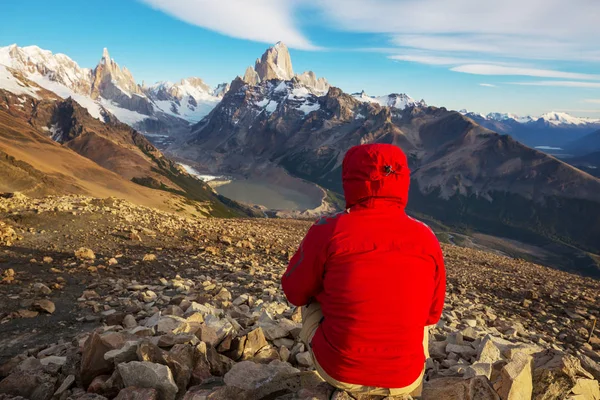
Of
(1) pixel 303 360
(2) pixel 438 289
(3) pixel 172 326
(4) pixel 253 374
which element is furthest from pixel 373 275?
(3) pixel 172 326

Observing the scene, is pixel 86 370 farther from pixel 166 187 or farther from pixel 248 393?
pixel 166 187

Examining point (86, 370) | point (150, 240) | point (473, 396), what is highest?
point (473, 396)

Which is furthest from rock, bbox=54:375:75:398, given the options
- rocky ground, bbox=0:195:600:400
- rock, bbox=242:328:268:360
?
rock, bbox=242:328:268:360

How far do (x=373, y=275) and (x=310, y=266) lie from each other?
0.72 metres

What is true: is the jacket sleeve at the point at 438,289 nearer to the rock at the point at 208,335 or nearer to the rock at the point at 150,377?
the rock at the point at 150,377

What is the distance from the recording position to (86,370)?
17.4ft

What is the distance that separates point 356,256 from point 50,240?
1645cm

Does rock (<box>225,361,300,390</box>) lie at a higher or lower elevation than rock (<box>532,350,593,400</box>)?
lower

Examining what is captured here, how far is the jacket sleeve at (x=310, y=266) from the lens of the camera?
3.85 metres

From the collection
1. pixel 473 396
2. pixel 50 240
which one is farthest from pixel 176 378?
pixel 50 240

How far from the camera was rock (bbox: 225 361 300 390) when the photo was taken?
4930 mm

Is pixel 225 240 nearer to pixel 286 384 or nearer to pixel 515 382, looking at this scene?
pixel 286 384

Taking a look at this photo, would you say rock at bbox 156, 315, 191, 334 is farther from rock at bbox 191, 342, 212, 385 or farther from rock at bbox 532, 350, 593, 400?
rock at bbox 532, 350, 593, 400

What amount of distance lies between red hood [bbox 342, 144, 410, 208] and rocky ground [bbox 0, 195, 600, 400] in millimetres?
2315
